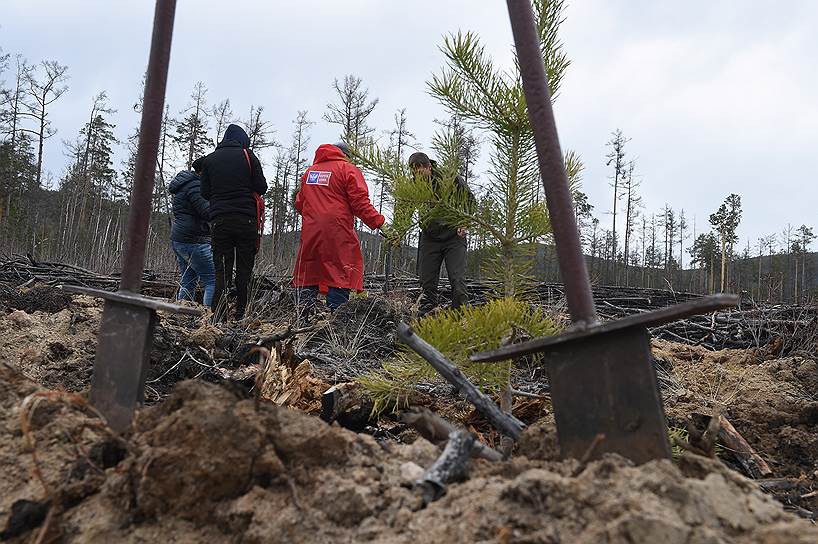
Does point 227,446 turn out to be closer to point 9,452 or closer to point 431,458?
point 431,458

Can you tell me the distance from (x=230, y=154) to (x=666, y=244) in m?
61.8

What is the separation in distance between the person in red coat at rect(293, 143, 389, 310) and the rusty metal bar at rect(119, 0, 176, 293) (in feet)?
9.98

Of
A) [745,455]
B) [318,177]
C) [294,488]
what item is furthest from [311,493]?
[318,177]

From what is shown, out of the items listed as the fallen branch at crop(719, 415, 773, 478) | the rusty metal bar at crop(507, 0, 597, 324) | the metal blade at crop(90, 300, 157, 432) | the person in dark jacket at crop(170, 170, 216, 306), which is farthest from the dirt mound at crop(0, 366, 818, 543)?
the person in dark jacket at crop(170, 170, 216, 306)

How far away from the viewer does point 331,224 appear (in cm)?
480

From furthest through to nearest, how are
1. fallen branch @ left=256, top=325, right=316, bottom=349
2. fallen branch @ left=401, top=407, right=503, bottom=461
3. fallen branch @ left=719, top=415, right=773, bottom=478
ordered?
fallen branch @ left=256, top=325, right=316, bottom=349 < fallen branch @ left=719, top=415, right=773, bottom=478 < fallen branch @ left=401, top=407, right=503, bottom=461

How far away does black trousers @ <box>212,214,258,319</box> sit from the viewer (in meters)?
4.77

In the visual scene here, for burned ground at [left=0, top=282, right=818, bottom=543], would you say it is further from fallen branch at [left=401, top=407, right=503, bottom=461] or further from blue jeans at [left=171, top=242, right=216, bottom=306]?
blue jeans at [left=171, top=242, right=216, bottom=306]

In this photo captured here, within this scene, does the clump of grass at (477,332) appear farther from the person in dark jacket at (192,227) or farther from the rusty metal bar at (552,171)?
the person in dark jacket at (192,227)

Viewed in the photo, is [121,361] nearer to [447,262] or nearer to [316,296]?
[316,296]

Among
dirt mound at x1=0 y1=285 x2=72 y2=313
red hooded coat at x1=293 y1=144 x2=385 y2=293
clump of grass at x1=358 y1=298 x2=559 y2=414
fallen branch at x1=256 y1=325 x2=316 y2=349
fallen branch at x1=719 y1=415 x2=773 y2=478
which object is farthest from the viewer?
red hooded coat at x1=293 y1=144 x2=385 y2=293

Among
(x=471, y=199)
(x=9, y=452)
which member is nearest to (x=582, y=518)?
(x=9, y=452)

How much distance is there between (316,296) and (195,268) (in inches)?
69.0

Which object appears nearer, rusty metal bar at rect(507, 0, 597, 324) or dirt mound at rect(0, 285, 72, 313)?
rusty metal bar at rect(507, 0, 597, 324)
